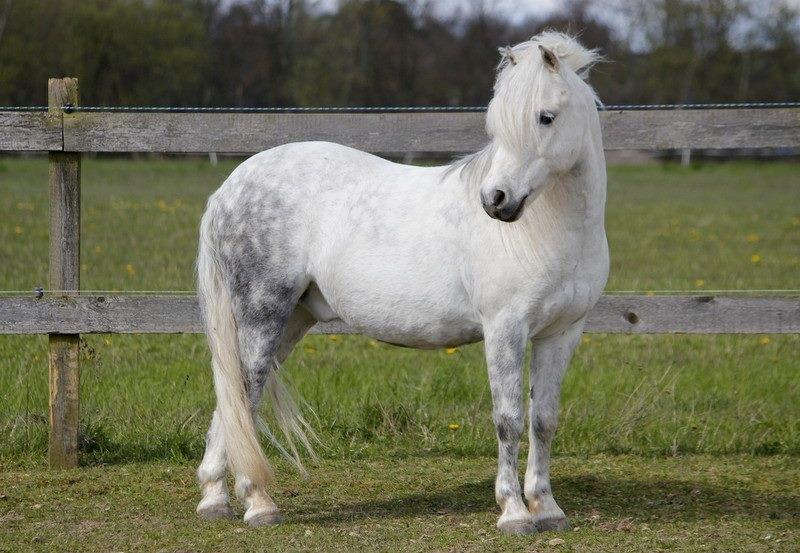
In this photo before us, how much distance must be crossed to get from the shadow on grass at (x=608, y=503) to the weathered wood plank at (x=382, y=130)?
170cm

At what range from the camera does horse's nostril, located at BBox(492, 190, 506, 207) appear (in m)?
3.70

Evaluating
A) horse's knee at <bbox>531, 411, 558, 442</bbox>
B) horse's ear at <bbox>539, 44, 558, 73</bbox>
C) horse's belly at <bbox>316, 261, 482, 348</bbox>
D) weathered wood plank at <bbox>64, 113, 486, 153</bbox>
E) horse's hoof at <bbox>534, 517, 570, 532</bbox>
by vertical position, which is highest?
horse's ear at <bbox>539, 44, 558, 73</bbox>

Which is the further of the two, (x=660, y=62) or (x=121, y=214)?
(x=660, y=62)

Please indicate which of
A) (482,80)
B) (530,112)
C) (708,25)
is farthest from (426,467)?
(708,25)

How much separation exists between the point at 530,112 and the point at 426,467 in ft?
7.33

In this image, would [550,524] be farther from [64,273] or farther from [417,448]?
[64,273]

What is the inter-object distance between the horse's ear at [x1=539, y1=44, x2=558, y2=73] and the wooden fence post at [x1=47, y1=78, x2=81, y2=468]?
254 centimetres

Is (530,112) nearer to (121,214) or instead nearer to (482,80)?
(121,214)

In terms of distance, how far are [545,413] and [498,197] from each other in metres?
1.08

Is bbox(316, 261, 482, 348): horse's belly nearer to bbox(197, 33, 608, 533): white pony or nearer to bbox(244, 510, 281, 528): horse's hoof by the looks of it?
bbox(197, 33, 608, 533): white pony

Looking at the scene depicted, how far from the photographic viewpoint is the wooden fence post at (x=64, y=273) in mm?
5074

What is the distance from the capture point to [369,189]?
440cm

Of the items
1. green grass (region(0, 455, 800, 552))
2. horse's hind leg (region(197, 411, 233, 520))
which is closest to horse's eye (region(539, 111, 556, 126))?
green grass (region(0, 455, 800, 552))

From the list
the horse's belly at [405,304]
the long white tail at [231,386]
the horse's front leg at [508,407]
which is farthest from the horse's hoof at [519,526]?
the long white tail at [231,386]
